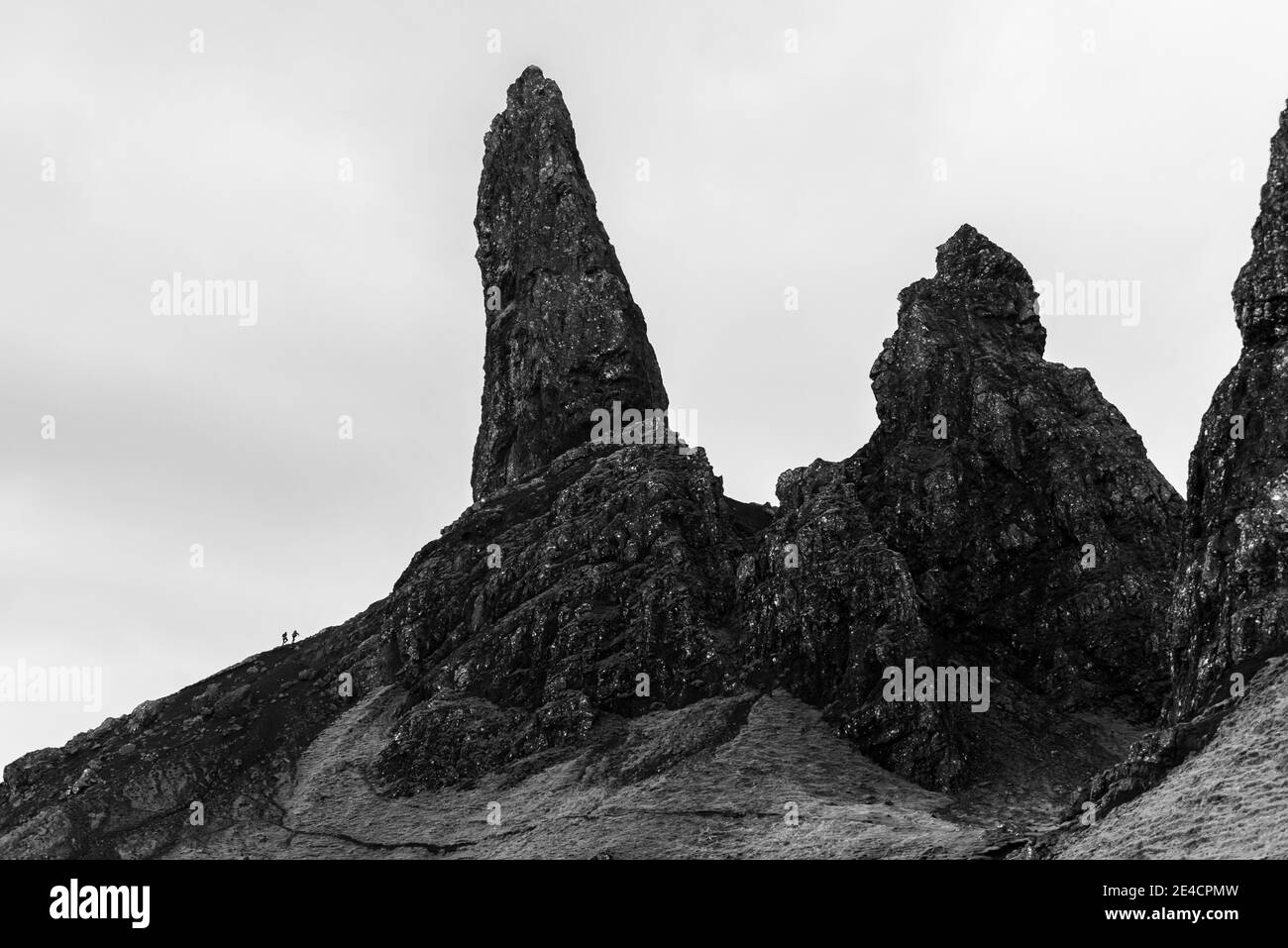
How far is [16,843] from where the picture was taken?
9462 centimetres

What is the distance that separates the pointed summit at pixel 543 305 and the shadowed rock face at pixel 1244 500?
69.7m

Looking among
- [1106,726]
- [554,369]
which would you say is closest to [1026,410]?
[1106,726]

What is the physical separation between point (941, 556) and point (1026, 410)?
47.7 ft

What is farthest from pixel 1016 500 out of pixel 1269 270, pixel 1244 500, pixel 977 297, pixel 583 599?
pixel 1244 500

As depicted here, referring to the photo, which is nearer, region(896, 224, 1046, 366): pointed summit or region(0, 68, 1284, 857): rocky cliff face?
region(0, 68, 1284, 857): rocky cliff face

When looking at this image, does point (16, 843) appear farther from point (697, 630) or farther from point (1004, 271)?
point (1004, 271)

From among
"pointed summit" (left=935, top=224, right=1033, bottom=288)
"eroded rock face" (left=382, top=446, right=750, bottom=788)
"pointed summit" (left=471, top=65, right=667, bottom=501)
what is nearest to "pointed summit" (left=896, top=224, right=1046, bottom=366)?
"pointed summit" (left=935, top=224, right=1033, bottom=288)

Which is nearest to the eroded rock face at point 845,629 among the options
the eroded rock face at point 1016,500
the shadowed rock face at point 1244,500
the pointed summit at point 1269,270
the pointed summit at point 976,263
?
the eroded rock face at point 1016,500

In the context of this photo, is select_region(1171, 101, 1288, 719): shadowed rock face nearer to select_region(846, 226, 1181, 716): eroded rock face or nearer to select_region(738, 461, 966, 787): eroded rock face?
select_region(738, 461, 966, 787): eroded rock face

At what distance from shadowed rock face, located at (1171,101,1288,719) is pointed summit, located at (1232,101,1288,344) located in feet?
0.18

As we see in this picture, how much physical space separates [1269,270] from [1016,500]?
117 ft

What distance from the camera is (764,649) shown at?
3917 inches

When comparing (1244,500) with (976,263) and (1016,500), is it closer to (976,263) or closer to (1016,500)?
(1016,500)

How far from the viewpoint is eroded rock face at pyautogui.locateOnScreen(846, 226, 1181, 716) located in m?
101
